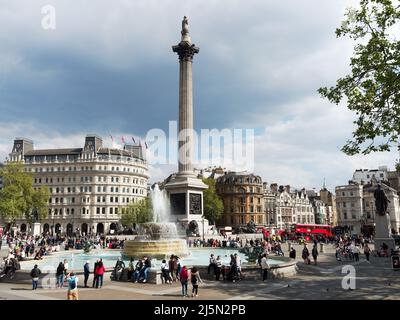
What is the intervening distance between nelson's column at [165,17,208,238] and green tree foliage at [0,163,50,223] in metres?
35.2

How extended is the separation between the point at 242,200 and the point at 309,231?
1469 inches

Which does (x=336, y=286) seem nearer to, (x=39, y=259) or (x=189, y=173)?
(x=39, y=259)

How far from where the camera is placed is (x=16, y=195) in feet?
214

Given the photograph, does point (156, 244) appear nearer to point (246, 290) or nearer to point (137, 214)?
→ point (246, 290)

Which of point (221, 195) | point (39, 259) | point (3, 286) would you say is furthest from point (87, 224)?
point (3, 286)

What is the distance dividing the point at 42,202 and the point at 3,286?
62393 millimetres

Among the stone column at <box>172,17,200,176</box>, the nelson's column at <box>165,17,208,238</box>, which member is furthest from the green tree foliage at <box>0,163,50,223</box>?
the stone column at <box>172,17,200,176</box>

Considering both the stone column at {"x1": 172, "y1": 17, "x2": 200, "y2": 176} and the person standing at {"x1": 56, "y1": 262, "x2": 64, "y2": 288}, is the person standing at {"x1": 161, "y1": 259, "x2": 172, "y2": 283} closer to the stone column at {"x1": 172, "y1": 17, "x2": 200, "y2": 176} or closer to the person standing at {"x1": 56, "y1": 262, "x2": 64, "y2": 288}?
the person standing at {"x1": 56, "y1": 262, "x2": 64, "y2": 288}

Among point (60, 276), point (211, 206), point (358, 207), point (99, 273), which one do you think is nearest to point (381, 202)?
point (99, 273)

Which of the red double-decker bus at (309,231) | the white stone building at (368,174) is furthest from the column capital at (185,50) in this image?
the white stone building at (368,174)

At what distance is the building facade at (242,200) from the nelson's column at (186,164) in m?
51.2

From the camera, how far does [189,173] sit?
4500cm

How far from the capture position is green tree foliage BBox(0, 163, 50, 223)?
62.6m

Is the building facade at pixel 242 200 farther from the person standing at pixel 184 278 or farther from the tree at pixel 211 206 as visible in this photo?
the person standing at pixel 184 278
